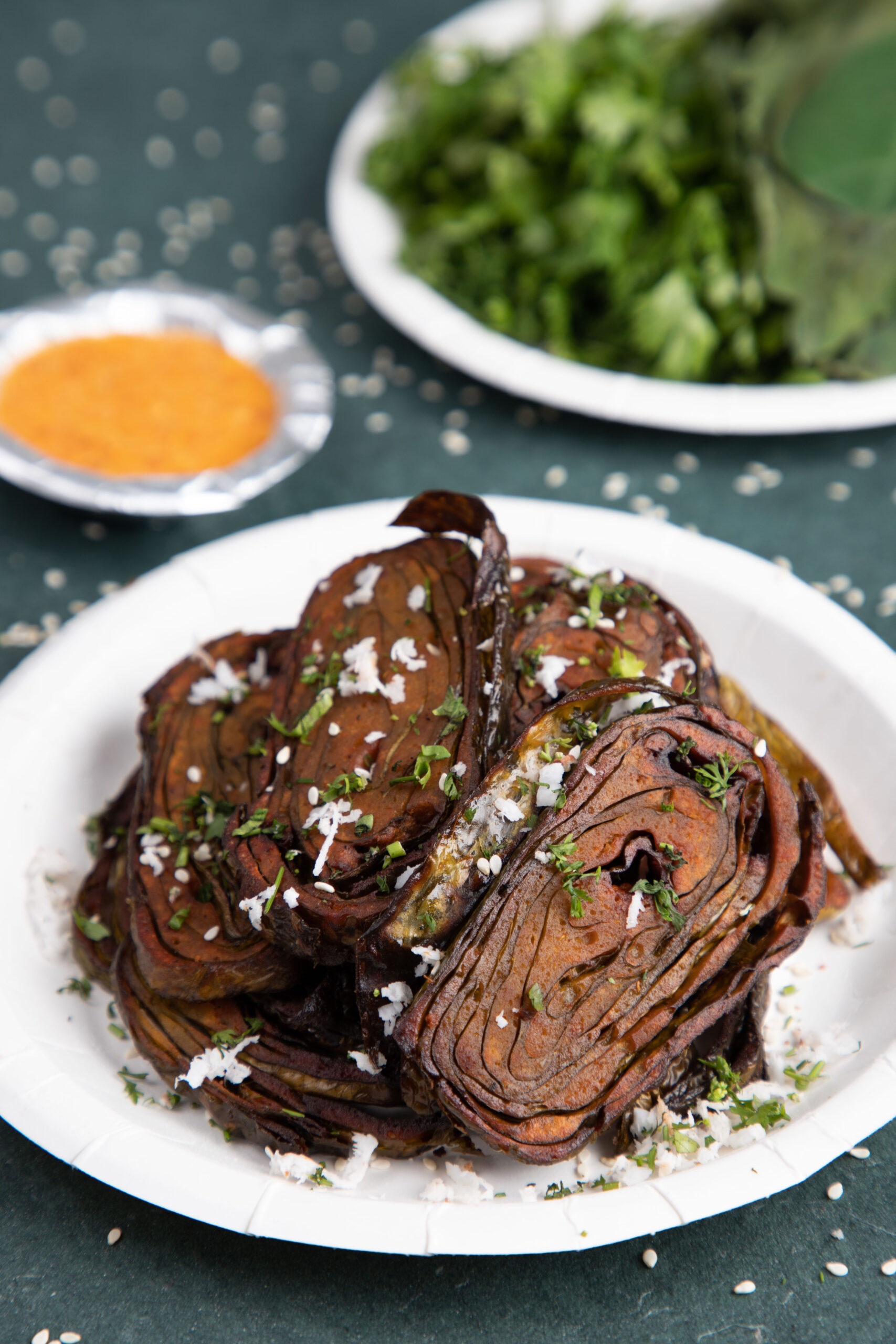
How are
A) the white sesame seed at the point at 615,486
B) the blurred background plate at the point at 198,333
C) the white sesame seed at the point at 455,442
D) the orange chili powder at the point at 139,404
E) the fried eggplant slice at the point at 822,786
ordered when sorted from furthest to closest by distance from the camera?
1. the white sesame seed at the point at 455,442
2. the white sesame seed at the point at 615,486
3. the orange chili powder at the point at 139,404
4. the blurred background plate at the point at 198,333
5. the fried eggplant slice at the point at 822,786

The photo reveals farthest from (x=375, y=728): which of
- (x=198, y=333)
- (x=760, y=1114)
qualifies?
(x=198, y=333)

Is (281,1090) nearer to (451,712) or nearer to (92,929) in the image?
(92,929)

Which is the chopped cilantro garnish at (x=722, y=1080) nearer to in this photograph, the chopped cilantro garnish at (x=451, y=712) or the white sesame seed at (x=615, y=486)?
the chopped cilantro garnish at (x=451, y=712)

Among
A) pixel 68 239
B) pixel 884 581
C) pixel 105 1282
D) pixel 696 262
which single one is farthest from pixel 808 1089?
pixel 68 239

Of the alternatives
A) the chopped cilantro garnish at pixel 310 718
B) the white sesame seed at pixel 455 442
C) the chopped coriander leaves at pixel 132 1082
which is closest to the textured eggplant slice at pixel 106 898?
the chopped coriander leaves at pixel 132 1082

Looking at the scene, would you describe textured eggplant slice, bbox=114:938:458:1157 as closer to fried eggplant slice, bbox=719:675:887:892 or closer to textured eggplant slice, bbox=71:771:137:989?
textured eggplant slice, bbox=71:771:137:989

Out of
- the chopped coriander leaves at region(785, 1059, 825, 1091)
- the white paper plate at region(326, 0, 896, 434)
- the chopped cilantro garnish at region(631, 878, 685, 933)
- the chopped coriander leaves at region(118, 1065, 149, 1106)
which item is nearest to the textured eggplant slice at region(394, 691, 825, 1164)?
the chopped cilantro garnish at region(631, 878, 685, 933)
